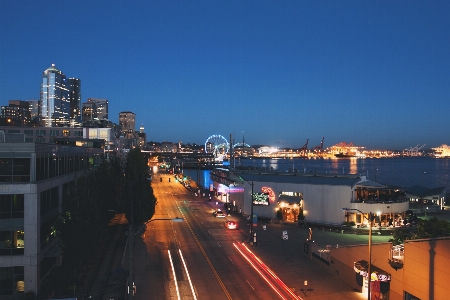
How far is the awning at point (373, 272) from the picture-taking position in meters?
21.0

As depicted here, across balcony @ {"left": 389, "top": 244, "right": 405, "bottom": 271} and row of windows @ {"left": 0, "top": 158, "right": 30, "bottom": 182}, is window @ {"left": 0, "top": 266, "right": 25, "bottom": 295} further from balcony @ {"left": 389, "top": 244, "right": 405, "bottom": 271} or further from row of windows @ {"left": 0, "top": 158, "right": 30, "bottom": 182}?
balcony @ {"left": 389, "top": 244, "right": 405, "bottom": 271}

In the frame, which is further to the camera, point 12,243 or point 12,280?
point 12,243

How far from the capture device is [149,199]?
3916cm

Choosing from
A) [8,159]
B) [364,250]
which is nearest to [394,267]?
[364,250]

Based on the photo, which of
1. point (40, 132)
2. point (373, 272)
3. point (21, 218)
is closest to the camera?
point (373, 272)

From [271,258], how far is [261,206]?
18.3m

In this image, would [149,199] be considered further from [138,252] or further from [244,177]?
[244,177]

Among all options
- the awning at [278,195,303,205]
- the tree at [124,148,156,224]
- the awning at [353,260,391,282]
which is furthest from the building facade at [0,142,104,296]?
the awning at [278,195,303,205]

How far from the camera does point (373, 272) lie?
21.3 m

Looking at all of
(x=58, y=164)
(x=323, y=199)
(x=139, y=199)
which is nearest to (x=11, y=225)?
(x=58, y=164)

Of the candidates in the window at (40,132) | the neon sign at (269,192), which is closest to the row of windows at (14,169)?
the neon sign at (269,192)

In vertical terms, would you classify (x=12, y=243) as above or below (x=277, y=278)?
above

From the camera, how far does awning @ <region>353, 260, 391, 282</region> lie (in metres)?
21.0

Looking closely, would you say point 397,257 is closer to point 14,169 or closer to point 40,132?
point 14,169
